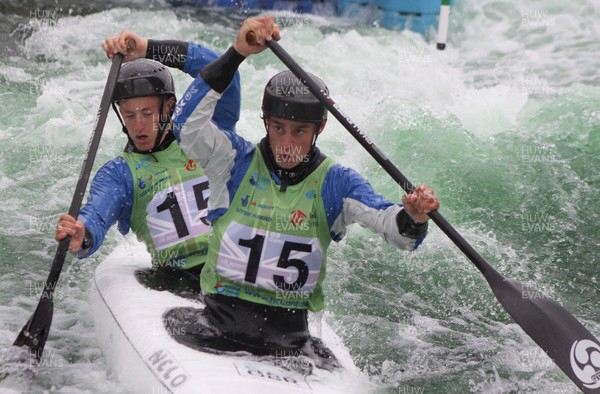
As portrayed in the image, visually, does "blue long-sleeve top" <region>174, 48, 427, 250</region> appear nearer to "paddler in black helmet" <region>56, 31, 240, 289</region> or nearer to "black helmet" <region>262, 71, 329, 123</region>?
"black helmet" <region>262, 71, 329, 123</region>

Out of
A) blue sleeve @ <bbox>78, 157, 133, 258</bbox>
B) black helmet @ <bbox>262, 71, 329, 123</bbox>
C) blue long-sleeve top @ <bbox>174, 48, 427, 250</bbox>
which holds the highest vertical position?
black helmet @ <bbox>262, 71, 329, 123</bbox>

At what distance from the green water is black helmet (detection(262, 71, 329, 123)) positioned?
1594 mm

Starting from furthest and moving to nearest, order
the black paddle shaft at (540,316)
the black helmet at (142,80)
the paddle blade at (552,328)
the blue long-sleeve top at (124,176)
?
the black helmet at (142,80), the blue long-sleeve top at (124,176), the paddle blade at (552,328), the black paddle shaft at (540,316)

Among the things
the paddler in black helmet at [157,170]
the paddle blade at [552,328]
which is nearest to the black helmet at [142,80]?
the paddler in black helmet at [157,170]

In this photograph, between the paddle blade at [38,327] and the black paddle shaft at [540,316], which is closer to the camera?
the black paddle shaft at [540,316]

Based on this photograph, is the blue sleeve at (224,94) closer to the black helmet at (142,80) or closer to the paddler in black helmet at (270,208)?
the black helmet at (142,80)

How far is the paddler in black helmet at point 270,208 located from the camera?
11.9 feet

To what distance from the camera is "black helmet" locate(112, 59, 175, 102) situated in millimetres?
4613

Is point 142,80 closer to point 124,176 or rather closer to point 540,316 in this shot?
point 124,176

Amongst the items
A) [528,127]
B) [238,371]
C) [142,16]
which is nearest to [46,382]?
[238,371]

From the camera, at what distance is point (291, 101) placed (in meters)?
3.64

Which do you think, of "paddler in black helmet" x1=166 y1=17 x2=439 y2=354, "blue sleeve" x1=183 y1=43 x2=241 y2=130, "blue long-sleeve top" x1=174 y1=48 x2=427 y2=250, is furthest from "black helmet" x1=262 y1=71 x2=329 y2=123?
"blue sleeve" x1=183 y1=43 x2=241 y2=130

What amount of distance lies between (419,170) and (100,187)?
12.4 feet

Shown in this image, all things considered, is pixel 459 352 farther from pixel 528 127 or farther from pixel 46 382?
pixel 528 127
